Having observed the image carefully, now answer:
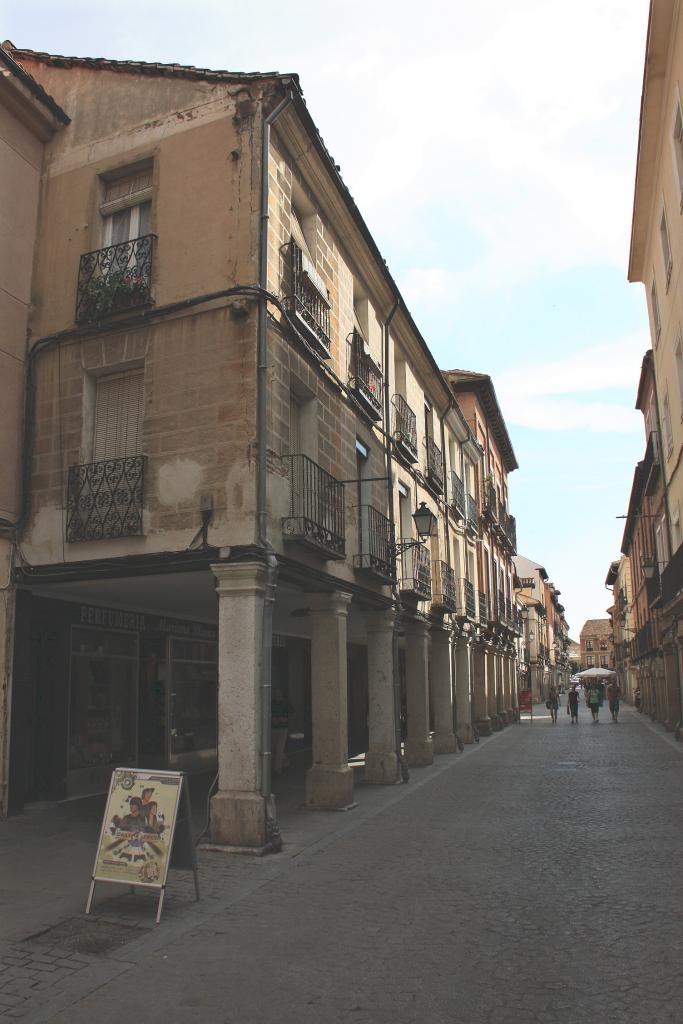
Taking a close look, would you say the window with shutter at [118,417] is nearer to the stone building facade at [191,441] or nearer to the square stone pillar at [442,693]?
the stone building facade at [191,441]

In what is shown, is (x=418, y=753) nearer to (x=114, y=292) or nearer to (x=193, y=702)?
(x=193, y=702)

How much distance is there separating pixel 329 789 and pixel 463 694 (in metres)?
12.5

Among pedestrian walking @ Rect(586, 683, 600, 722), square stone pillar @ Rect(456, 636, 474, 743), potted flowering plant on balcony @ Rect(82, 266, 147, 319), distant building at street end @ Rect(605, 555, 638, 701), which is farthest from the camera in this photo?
distant building at street end @ Rect(605, 555, 638, 701)

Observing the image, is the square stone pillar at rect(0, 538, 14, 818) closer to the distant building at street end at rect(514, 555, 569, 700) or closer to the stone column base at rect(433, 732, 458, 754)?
the stone column base at rect(433, 732, 458, 754)

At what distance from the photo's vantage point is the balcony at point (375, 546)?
13384 mm

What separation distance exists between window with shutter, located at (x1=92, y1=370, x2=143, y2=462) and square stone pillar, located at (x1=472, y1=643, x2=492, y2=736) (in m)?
18.1

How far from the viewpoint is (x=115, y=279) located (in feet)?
36.2

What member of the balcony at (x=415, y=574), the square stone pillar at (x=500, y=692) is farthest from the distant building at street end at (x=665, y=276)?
the square stone pillar at (x=500, y=692)

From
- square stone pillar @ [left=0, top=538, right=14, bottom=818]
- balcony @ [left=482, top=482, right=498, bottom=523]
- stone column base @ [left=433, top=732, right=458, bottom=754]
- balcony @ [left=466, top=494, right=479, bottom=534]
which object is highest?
balcony @ [left=482, top=482, right=498, bottom=523]

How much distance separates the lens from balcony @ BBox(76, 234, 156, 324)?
1083 cm

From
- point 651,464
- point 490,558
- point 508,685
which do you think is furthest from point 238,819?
point 508,685

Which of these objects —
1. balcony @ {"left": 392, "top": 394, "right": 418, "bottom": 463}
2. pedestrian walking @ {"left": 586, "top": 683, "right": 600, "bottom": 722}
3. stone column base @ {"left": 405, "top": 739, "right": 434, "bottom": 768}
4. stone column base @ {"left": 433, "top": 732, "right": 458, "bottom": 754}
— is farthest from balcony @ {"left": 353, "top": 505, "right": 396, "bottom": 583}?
pedestrian walking @ {"left": 586, "top": 683, "right": 600, "bottom": 722}

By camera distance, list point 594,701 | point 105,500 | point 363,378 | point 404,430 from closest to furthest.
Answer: point 105,500 → point 363,378 → point 404,430 → point 594,701

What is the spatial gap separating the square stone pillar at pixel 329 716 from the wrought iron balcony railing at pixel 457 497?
11.5 m
